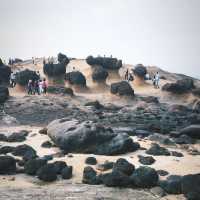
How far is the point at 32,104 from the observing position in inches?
1112

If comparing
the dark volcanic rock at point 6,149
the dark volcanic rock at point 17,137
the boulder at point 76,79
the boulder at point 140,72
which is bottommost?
the dark volcanic rock at point 17,137

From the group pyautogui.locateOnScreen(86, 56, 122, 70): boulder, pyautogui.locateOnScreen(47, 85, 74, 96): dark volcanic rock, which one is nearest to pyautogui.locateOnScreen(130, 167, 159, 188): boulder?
pyautogui.locateOnScreen(47, 85, 74, 96): dark volcanic rock

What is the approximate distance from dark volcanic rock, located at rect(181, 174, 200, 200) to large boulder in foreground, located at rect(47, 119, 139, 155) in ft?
17.0

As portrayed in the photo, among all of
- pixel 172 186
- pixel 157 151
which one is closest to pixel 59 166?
pixel 172 186

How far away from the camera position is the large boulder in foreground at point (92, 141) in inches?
674

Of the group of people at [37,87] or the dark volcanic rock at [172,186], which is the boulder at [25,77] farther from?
the dark volcanic rock at [172,186]

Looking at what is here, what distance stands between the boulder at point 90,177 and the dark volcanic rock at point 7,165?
282 cm

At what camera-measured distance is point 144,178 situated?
12.9m

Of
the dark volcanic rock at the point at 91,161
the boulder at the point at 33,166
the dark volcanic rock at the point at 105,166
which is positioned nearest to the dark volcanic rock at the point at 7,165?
the boulder at the point at 33,166

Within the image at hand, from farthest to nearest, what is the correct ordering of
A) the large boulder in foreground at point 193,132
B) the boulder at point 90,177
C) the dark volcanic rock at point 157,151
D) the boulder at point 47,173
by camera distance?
the large boulder in foreground at point 193,132
the dark volcanic rock at point 157,151
the boulder at point 47,173
the boulder at point 90,177

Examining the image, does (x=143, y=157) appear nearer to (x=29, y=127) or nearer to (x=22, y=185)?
(x=22, y=185)

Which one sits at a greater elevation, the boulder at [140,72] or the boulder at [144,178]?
the boulder at [140,72]

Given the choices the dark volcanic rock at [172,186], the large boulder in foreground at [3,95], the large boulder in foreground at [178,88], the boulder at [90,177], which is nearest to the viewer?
the dark volcanic rock at [172,186]

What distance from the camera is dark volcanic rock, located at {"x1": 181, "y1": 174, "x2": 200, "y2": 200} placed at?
1168 centimetres
